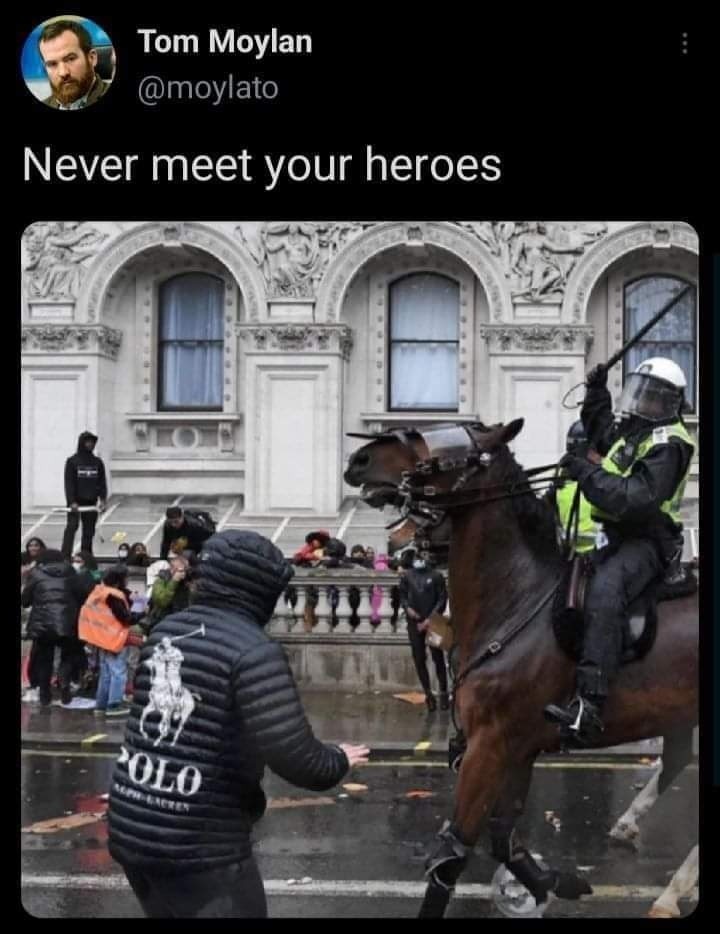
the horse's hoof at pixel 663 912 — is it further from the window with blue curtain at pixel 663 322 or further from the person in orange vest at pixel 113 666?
the window with blue curtain at pixel 663 322

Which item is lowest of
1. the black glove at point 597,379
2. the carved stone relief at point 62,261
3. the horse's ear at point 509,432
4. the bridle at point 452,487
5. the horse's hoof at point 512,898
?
the horse's hoof at point 512,898

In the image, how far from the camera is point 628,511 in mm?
7035

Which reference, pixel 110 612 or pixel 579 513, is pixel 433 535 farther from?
pixel 110 612

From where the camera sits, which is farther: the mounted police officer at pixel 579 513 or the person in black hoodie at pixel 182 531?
the person in black hoodie at pixel 182 531

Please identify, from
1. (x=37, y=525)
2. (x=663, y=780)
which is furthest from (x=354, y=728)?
(x=37, y=525)

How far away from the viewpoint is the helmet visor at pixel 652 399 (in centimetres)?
732

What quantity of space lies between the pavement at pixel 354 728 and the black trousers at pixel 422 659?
35cm

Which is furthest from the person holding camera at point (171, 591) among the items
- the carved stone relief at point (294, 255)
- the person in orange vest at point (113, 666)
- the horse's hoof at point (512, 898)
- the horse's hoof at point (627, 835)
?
the carved stone relief at point (294, 255)

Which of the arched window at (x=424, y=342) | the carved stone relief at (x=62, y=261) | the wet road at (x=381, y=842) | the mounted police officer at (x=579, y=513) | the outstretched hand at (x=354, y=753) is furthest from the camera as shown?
the arched window at (x=424, y=342)

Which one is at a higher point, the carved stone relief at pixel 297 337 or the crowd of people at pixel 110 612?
the carved stone relief at pixel 297 337

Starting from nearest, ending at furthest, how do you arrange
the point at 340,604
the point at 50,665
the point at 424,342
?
the point at 50,665 < the point at 340,604 < the point at 424,342

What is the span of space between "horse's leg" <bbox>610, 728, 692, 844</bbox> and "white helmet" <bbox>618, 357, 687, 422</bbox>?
1783mm

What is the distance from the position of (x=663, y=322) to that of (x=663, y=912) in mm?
18141
